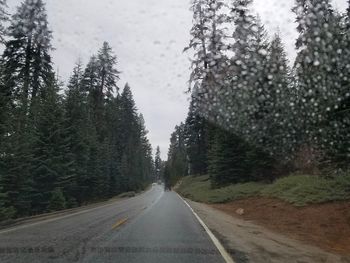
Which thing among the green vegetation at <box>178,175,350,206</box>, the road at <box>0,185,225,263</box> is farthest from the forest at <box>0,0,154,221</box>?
the green vegetation at <box>178,175,350,206</box>

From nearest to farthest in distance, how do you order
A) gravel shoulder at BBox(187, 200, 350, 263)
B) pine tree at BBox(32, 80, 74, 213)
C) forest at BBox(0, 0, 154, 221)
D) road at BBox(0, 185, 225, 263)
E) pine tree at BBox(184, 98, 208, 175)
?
road at BBox(0, 185, 225, 263), gravel shoulder at BBox(187, 200, 350, 263), forest at BBox(0, 0, 154, 221), pine tree at BBox(32, 80, 74, 213), pine tree at BBox(184, 98, 208, 175)

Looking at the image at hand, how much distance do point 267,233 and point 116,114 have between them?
64.1 metres

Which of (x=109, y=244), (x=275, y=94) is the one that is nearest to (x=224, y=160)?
(x=275, y=94)

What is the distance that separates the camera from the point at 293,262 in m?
9.59

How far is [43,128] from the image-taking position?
3300 cm

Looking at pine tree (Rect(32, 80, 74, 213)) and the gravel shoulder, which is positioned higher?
pine tree (Rect(32, 80, 74, 213))

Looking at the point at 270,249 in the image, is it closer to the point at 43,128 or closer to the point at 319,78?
the point at 319,78

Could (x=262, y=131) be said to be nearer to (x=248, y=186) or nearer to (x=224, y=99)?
(x=248, y=186)

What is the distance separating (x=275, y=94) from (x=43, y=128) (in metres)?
15.5

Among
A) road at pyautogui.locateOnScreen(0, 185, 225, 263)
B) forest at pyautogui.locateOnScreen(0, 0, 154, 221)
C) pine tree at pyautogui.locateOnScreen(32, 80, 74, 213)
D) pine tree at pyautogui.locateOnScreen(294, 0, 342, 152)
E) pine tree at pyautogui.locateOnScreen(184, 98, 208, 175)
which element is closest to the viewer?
road at pyautogui.locateOnScreen(0, 185, 225, 263)

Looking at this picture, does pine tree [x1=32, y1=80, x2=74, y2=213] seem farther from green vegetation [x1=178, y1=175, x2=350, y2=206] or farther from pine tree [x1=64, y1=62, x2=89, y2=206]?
green vegetation [x1=178, y1=175, x2=350, y2=206]

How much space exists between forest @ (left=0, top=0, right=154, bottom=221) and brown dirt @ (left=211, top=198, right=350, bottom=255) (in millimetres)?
11120

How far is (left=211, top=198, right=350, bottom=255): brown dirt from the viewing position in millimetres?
13842

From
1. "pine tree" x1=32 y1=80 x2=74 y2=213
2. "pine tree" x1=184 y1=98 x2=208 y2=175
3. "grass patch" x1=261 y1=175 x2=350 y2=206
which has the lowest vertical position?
"grass patch" x1=261 y1=175 x2=350 y2=206
